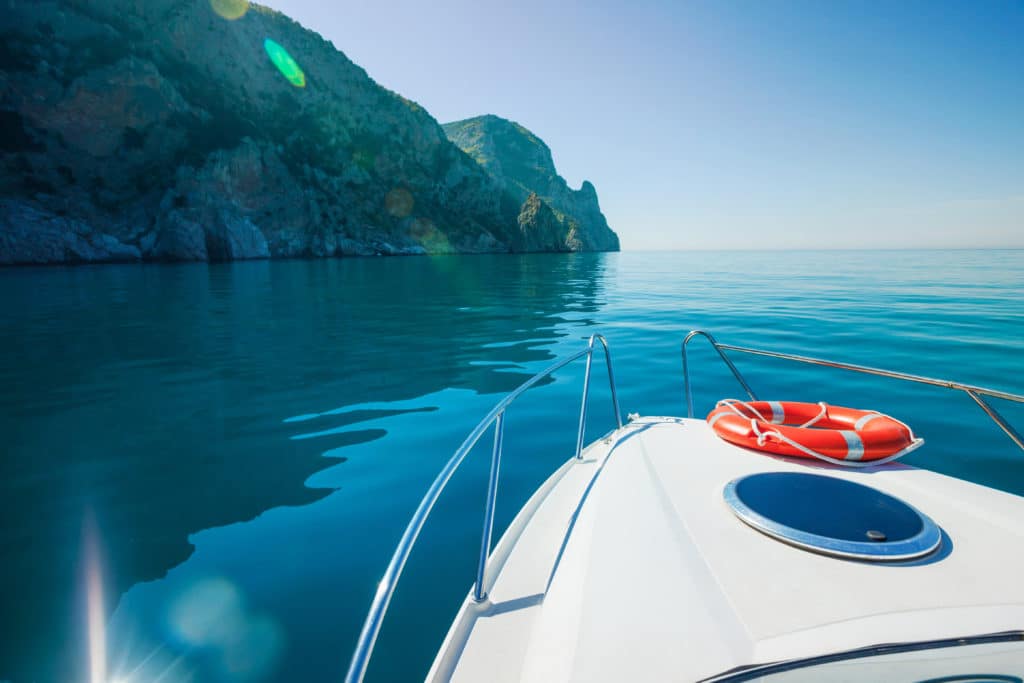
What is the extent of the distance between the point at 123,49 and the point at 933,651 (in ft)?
219

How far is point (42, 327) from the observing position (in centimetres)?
1005

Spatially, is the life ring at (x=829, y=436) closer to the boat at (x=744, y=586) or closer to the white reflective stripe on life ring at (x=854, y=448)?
the white reflective stripe on life ring at (x=854, y=448)

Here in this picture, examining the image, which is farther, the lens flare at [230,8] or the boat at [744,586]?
the lens flare at [230,8]

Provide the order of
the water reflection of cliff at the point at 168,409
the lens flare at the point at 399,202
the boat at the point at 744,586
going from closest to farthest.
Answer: the boat at the point at 744,586, the water reflection of cliff at the point at 168,409, the lens flare at the point at 399,202

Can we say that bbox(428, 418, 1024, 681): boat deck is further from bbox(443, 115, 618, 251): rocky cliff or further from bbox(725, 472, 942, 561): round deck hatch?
bbox(443, 115, 618, 251): rocky cliff

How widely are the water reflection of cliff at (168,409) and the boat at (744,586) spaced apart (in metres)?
2.33

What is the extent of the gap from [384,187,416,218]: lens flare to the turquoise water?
215 ft

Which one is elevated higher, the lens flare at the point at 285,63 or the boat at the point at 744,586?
the lens flare at the point at 285,63

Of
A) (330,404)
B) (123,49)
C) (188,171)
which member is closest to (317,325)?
(330,404)

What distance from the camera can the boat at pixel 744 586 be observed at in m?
1.14

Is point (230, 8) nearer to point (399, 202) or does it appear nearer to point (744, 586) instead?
point (399, 202)

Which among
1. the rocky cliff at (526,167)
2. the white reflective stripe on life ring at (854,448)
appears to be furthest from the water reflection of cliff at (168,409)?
the rocky cliff at (526,167)

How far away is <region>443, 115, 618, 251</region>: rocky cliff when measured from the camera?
544 feet

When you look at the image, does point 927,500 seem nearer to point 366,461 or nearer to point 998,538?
point 998,538
